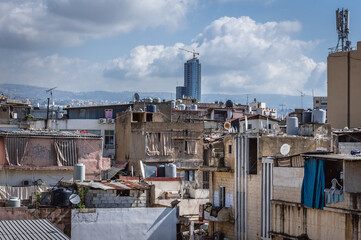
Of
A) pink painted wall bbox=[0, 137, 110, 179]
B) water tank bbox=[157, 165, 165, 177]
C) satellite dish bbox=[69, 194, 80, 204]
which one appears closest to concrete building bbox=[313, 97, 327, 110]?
water tank bbox=[157, 165, 165, 177]

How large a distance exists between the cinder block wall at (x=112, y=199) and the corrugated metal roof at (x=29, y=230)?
3.30m

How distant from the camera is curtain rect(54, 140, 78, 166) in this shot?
31.5 m

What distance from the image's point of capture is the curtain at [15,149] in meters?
30.7

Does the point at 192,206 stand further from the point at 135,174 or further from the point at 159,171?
the point at 135,174

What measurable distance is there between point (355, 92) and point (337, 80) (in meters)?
1.92

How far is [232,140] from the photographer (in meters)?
30.8

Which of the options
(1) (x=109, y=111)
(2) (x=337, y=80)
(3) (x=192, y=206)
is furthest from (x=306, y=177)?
(1) (x=109, y=111)

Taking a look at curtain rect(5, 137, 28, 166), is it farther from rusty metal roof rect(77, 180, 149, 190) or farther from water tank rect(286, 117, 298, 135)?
water tank rect(286, 117, 298, 135)

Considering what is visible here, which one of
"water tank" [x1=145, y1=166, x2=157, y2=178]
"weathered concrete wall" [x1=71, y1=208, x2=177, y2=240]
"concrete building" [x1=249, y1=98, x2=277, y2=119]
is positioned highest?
"concrete building" [x1=249, y1=98, x2=277, y2=119]

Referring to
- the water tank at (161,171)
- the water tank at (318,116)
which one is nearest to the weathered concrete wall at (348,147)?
the water tank at (318,116)

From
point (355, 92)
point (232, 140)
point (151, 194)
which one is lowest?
point (151, 194)

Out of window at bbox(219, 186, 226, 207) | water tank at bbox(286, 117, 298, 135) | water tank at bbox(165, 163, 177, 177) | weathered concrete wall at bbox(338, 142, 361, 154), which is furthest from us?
water tank at bbox(165, 163, 177, 177)

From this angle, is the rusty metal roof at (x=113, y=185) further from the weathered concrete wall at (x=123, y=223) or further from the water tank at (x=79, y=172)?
the water tank at (x=79, y=172)

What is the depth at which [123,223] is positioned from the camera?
2425cm
